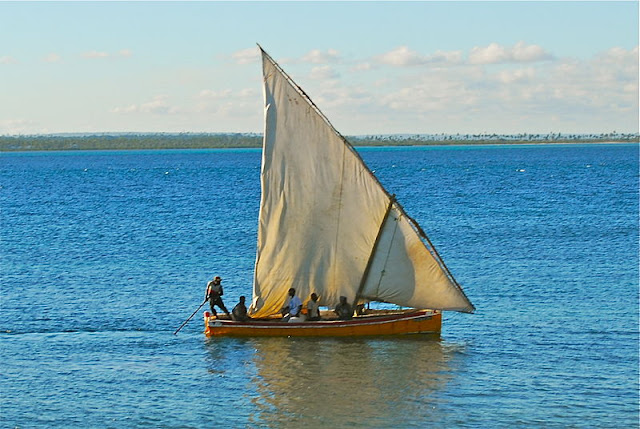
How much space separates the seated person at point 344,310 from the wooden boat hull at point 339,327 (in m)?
0.30

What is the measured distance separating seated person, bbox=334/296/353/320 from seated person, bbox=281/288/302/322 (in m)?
1.36

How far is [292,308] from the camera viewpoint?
35469 mm

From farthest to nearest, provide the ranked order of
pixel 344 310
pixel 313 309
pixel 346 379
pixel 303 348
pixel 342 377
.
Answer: pixel 344 310 < pixel 313 309 < pixel 303 348 < pixel 342 377 < pixel 346 379

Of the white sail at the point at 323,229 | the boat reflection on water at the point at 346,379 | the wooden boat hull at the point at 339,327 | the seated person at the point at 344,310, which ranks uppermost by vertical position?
the white sail at the point at 323,229

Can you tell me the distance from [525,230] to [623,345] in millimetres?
34343

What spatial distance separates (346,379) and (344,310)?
5588 mm

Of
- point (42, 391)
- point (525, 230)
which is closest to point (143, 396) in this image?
point (42, 391)

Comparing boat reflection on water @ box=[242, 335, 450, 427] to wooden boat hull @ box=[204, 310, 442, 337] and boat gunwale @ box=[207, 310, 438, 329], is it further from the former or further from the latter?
boat gunwale @ box=[207, 310, 438, 329]

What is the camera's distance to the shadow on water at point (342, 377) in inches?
1062

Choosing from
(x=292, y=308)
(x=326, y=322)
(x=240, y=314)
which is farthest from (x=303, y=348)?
(x=240, y=314)

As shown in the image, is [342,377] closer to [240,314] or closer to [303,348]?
[303,348]

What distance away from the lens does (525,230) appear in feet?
222

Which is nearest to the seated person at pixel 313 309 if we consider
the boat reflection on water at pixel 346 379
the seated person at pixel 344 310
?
the seated person at pixel 344 310

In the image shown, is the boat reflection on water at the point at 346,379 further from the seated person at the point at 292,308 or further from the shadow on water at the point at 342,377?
the seated person at the point at 292,308
